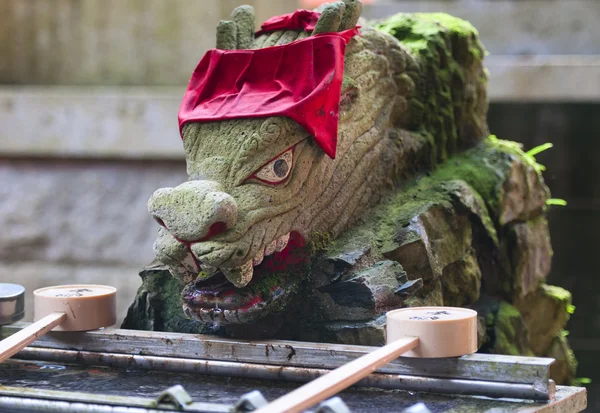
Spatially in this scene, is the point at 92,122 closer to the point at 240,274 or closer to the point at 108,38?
the point at 108,38

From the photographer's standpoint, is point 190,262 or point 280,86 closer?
point 190,262

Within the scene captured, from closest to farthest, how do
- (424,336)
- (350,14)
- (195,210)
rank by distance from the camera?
(424,336) < (195,210) < (350,14)

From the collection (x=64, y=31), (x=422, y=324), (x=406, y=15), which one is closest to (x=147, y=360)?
(x=422, y=324)

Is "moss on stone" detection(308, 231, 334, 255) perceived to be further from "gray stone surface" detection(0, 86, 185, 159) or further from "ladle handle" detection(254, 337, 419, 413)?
"gray stone surface" detection(0, 86, 185, 159)

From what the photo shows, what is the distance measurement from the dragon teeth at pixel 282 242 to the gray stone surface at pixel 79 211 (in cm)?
220

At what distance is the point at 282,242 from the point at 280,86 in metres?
0.39

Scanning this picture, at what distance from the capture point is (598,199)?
445 centimetres

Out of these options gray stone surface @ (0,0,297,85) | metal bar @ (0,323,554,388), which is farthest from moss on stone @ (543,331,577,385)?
gray stone surface @ (0,0,297,85)

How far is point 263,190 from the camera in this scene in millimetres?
2113

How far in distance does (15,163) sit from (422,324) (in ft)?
10.6

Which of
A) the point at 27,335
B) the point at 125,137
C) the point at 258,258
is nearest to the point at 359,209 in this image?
the point at 258,258

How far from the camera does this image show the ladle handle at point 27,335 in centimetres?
198

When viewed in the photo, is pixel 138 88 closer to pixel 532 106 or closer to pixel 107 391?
pixel 532 106

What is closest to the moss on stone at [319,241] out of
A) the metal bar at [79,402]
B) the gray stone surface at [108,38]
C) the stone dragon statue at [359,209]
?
the stone dragon statue at [359,209]
